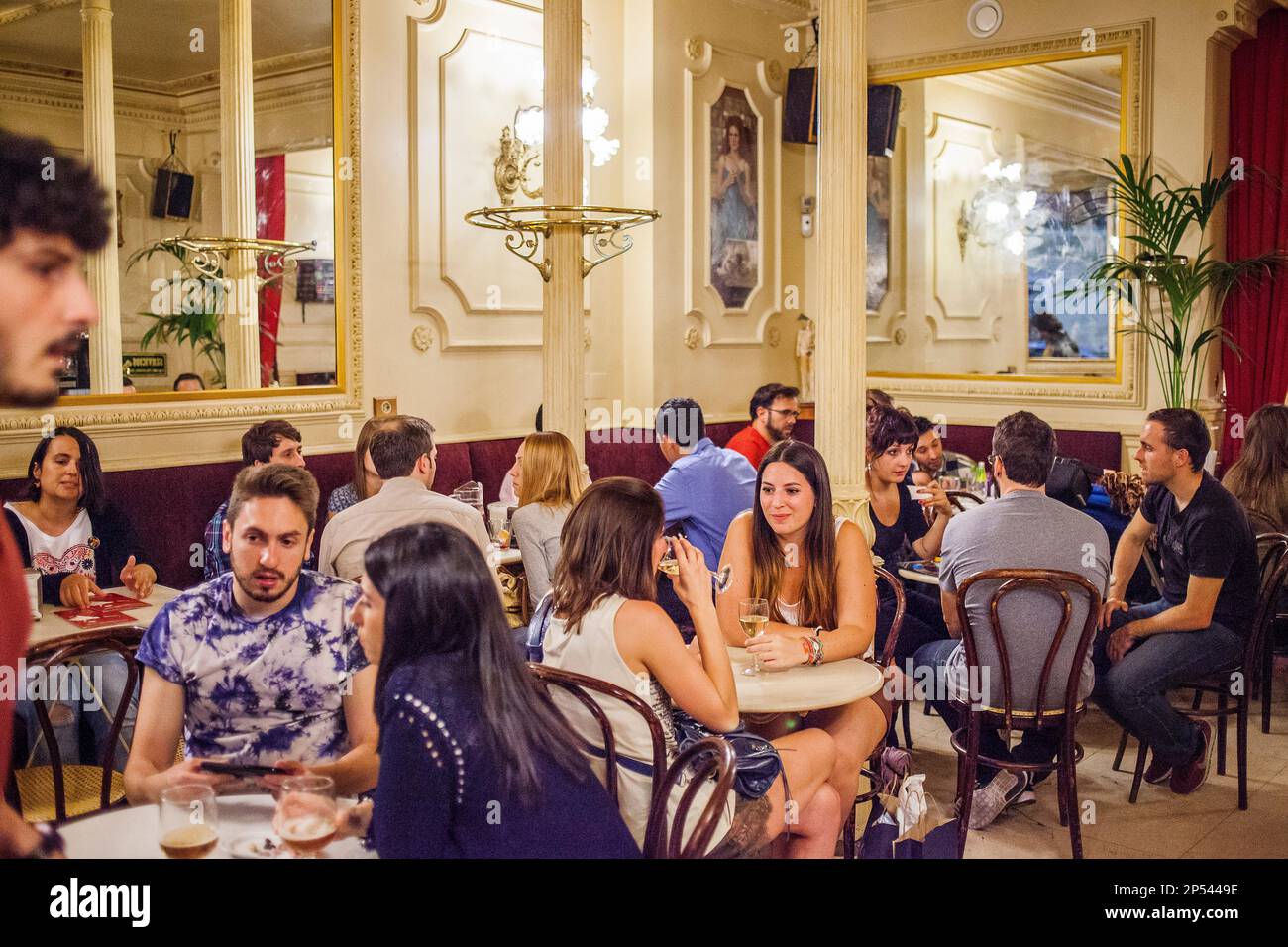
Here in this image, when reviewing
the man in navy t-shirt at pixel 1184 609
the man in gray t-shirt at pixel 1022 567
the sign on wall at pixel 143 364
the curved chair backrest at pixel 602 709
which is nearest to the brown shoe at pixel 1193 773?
the man in navy t-shirt at pixel 1184 609

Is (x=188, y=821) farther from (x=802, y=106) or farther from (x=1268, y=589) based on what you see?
(x=802, y=106)

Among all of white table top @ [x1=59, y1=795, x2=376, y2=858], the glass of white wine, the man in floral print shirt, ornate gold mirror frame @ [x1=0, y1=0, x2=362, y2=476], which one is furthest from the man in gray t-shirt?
ornate gold mirror frame @ [x1=0, y1=0, x2=362, y2=476]

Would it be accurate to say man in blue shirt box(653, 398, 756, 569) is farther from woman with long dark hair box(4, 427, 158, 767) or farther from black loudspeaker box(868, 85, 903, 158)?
black loudspeaker box(868, 85, 903, 158)

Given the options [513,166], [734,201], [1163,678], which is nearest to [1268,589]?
[1163,678]

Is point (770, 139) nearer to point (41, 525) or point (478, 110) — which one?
point (478, 110)

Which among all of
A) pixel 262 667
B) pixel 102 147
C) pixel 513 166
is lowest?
pixel 262 667

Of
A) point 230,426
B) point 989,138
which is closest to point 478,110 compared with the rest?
point 230,426

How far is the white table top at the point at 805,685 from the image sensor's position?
2721 mm

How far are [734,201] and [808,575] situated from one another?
4.77 m

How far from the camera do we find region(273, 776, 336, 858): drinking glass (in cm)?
171

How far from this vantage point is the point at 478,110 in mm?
6203

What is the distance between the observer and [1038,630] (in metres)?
3.29

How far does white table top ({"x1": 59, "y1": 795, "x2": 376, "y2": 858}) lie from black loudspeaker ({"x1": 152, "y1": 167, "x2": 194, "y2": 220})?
3.51 m
